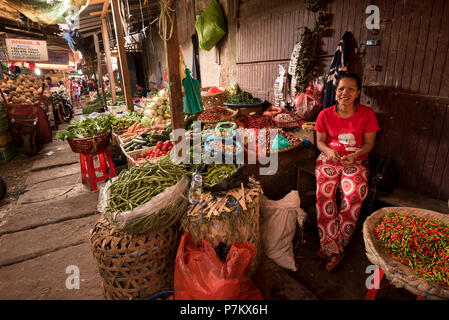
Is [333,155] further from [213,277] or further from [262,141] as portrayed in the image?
[213,277]

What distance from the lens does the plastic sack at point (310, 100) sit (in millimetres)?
3945

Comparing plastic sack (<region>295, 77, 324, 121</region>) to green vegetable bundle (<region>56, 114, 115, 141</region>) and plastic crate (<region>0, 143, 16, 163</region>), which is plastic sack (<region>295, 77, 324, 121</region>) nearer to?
green vegetable bundle (<region>56, 114, 115, 141</region>)

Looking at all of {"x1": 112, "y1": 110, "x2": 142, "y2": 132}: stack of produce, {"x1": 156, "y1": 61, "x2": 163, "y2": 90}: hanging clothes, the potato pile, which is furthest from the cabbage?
{"x1": 156, "y1": 61, "x2": 163, "y2": 90}: hanging clothes

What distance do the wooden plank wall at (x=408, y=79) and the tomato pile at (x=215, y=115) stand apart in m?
1.97

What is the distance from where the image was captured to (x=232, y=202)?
2137 millimetres

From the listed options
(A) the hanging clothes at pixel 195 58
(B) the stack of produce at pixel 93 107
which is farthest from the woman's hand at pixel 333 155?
(B) the stack of produce at pixel 93 107

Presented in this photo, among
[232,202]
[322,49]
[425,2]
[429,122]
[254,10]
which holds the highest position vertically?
[254,10]

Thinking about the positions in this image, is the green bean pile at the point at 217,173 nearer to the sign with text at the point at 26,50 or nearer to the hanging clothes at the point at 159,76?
the sign with text at the point at 26,50

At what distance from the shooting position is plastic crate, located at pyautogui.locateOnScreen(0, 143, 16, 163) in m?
6.47

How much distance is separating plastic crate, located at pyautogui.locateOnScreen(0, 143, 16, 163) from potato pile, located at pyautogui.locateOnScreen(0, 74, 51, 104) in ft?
4.36
